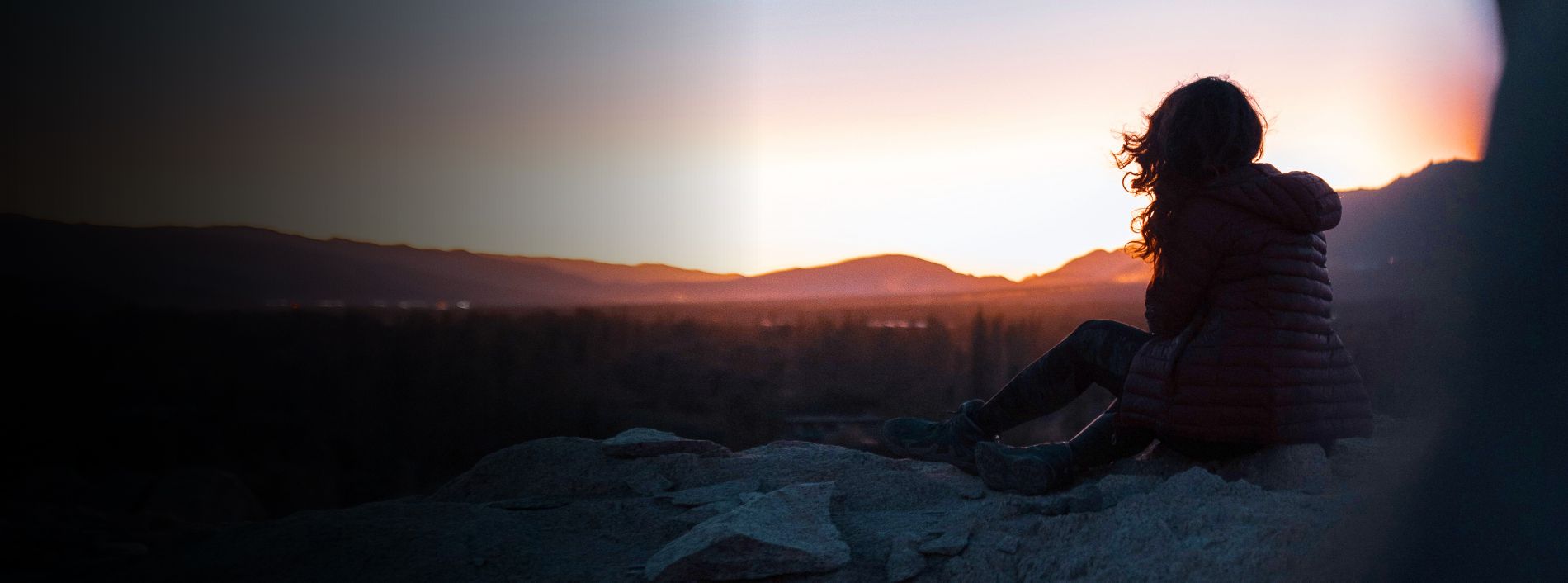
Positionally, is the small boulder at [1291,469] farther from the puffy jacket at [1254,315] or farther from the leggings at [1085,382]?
the leggings at [1085,382]

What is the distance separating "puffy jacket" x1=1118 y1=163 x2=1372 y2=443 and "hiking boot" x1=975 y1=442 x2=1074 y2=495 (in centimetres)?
48

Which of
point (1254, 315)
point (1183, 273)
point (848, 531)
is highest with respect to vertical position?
point (1183, 273)

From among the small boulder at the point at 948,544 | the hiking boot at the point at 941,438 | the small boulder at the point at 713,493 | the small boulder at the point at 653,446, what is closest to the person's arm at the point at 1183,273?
the hiking boot at the point at 941,438

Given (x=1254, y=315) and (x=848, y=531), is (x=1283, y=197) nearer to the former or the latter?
(x=1254, y=315)

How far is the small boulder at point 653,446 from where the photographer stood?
5.03 meters

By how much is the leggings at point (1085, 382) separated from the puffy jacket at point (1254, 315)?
34 cm

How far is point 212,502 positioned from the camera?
6.18 m

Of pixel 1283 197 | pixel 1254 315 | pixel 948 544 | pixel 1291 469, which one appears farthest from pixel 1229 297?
pixel 948 544

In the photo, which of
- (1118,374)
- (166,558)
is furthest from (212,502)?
(1118,374)

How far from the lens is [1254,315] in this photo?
11.2 feet

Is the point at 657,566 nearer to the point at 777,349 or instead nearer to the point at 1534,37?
the point at 1534,37

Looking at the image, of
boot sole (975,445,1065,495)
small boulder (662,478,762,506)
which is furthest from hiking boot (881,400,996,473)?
small boulder (662,478,762,506)

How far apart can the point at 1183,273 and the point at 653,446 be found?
110 inches

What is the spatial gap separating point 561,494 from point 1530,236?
13.2 ft
